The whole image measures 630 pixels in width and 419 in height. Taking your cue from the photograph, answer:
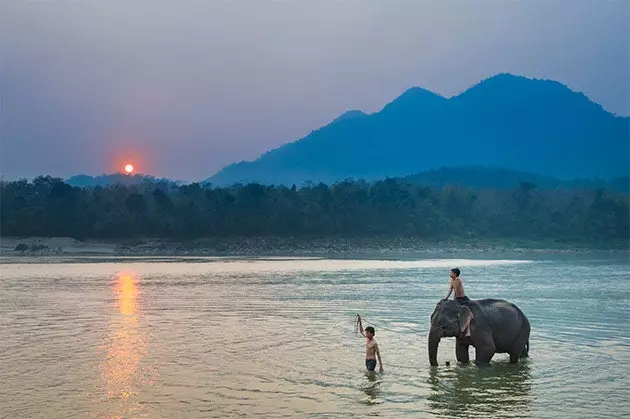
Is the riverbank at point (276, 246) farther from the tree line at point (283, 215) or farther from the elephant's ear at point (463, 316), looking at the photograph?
the elephant's ear at point (463, 316)

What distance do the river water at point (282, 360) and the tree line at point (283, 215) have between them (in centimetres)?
11407

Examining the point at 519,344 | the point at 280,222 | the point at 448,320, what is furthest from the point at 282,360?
the point at 280,222

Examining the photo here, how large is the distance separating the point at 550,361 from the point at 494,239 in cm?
15343

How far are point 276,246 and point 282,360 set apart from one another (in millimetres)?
133200

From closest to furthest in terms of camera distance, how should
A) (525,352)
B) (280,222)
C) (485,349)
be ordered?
(485,349)
(525,352)
(280,222)

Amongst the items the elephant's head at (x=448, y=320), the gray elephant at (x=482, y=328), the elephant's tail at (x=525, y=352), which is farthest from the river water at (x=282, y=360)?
the elephant's head at (x=448, y=320)

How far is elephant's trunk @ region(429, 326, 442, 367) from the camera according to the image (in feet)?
74.0

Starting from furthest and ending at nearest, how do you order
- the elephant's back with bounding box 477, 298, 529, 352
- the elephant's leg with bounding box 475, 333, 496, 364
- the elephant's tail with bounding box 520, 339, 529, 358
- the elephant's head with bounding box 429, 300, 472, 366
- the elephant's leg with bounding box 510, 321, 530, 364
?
the elephant's tail with bounding box 520, 339, 529, 358 → the elephant's leg with bounding box 510, 321, 530, 364 → the elephant's back with bounding box 477, 298, 529, 352 → the elephant's leg with bounding box 475, 333, 496, 364 → the elephant's head with bounding box 429, 300, 472, 366

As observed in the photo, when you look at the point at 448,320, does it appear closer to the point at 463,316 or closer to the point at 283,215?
the point at 463,316

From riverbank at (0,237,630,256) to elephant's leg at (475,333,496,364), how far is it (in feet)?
405

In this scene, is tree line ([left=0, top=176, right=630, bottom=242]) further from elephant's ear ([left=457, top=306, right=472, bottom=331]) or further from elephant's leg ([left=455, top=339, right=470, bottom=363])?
elephant's ear ([left=457, top=306, right=472, bottom=331])

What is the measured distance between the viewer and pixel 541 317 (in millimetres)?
36625

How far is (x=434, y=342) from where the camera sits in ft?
74.8

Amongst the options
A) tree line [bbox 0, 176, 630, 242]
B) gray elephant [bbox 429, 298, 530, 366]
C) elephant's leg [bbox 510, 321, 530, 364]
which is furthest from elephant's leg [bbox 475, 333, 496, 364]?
tree line [bbox 0, 176, 630, 242]
